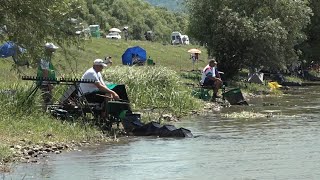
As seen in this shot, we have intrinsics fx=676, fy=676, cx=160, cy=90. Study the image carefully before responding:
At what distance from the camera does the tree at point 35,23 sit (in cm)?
809

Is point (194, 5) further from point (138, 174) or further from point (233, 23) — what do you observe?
point (138, 174)

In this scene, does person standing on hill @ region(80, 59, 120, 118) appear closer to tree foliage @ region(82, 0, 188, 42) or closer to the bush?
the bush

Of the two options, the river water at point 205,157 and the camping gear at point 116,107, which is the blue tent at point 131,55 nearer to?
the river water at point 205,157

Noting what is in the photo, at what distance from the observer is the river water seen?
34.2ft

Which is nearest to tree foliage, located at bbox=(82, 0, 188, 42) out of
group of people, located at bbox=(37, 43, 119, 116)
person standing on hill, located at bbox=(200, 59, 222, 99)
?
person standing on hill, located at bbox=(200, 59, 222, 99)

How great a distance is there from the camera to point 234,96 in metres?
24.9

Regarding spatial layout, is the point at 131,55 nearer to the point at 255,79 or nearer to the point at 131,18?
the point at 255,79

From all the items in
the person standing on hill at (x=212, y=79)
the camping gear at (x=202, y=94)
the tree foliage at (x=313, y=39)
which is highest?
the tree foliage at (x=313, y=39)

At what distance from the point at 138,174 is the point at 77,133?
4212mm

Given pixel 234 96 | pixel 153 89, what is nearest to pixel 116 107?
pixel 153 89

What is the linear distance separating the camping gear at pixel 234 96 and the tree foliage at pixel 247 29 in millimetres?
12282

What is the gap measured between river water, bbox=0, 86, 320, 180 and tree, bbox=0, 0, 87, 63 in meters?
2.52

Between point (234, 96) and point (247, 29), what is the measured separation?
1246cm

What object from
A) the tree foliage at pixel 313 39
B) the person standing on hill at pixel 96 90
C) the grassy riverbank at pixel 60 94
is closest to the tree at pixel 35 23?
the grassy riverbank at pixel 60 94
